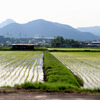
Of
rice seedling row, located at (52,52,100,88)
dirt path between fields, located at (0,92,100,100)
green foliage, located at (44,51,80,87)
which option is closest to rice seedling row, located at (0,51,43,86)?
green foliage, located at (44,51,80,87)

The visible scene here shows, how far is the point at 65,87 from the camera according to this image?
8.61m

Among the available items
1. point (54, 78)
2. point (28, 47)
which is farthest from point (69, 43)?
point (54, 78)

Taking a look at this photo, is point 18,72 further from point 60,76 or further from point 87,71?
point 87,71

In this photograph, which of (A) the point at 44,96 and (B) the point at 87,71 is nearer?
(A) the point at 44,96

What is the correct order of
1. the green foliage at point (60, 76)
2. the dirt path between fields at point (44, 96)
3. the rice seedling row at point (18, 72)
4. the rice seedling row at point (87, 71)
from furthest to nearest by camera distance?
the rice seedling row at point (18, 72) < the rice seedling row at point (87, 71) < the green foliage at point (60, 76) < the dirt path between fields at point (44, 96)

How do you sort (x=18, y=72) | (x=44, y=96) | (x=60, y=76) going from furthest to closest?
(x=18, y=72) < (x=60, y=76) < (x=44, y=96)

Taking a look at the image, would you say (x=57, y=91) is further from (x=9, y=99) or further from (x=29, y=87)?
(x=9, y=99)

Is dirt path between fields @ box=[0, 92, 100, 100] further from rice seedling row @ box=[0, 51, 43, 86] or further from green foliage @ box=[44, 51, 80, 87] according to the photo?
rice seedling row @ box=[0, 51, 43, 86]

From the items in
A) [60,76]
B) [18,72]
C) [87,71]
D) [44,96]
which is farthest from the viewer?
[87,71]

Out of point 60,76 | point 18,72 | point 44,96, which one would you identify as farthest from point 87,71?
point 44,96

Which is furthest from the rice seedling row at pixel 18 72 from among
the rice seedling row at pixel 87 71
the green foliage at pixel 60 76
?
the rice seedling row at pixel 87 71

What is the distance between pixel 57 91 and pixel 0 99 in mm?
2445

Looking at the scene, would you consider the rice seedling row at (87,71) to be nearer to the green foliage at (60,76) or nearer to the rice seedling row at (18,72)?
the green foliage at (60,76)

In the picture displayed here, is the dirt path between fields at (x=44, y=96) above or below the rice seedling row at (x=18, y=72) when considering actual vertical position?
above
